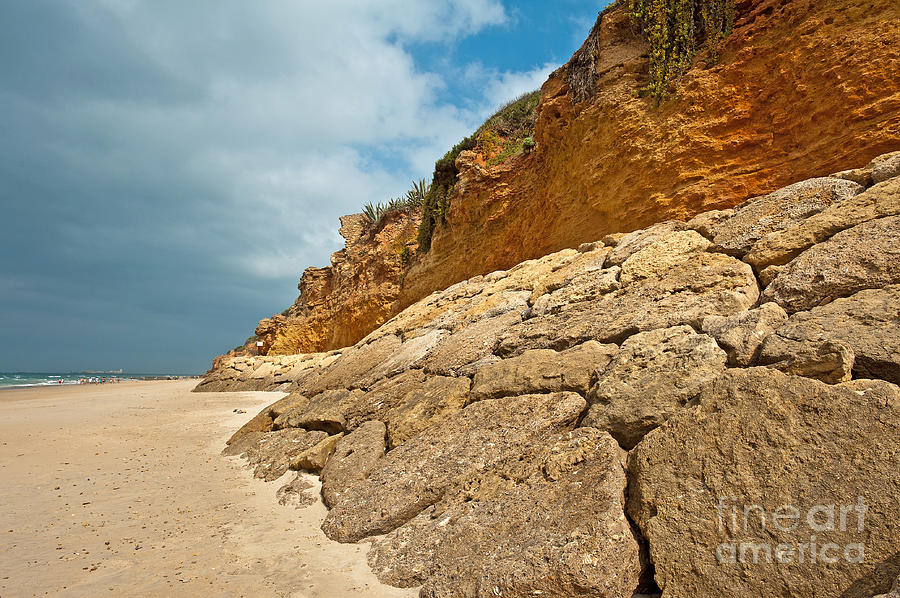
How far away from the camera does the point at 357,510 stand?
382 centimetres

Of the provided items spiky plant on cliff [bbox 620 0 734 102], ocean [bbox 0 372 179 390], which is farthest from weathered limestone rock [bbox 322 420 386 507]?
ocean [bbox 0 372 179 390]

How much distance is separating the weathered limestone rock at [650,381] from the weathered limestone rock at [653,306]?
432mm

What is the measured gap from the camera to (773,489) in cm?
230

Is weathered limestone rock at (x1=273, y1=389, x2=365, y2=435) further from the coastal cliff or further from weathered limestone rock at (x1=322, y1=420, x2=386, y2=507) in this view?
weathered limestone rock at (x1=322, y1=420, x2=386, y2=507)

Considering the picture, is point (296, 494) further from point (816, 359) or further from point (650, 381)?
point (816, 359)

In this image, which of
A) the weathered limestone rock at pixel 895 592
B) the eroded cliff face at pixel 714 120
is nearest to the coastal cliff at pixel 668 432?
the weathered limestone rock at pixel 895 592

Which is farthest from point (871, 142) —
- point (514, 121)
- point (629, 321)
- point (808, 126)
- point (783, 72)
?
point (514, 121)

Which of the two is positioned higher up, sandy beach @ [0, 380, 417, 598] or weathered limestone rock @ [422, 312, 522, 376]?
weathered limestone rock @ [422, 312, 522, 376]

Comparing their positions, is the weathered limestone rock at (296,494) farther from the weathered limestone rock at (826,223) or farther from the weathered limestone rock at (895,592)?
the weathered limestone rock at (826,223)

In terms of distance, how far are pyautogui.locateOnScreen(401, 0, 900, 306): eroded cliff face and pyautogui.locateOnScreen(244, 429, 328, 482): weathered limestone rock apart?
7268mm

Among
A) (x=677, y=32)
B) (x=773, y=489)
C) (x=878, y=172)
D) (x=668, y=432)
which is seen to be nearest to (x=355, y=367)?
(x=668, y=432)

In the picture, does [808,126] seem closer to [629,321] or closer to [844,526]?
[629,321]

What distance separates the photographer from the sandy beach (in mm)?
3047

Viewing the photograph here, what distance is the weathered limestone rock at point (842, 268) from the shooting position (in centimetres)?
346
